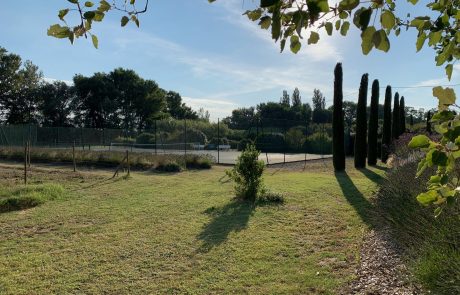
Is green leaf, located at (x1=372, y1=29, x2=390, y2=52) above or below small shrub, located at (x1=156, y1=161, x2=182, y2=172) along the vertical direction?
above

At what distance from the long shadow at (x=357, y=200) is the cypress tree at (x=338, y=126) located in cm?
470

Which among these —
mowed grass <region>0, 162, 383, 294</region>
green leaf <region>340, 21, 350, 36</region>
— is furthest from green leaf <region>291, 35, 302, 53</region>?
mowed grass <region>0, 162, 383, 294</region>

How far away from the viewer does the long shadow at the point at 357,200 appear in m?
6.94

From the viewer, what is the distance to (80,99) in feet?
184

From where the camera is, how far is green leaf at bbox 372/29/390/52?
101 centimetres

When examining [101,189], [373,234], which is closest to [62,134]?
[101,189]

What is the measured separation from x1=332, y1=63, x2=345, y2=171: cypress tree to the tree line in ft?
139

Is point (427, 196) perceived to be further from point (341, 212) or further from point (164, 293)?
point (341, 212)

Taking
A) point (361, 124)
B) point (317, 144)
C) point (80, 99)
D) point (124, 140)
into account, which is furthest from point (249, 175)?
point (80, 99)

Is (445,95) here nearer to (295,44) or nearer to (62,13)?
(295,44)

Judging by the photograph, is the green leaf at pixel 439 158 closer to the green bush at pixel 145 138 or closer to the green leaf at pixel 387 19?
the green leaf at pixel 387 19

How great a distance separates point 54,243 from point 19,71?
5535 centimetres

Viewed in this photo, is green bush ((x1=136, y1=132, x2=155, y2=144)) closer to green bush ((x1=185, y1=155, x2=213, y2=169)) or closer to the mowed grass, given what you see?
green bush ((x1=185, y1=155, x2=213, y2=169))

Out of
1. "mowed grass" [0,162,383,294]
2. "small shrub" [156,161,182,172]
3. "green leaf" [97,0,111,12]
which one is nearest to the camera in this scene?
"green leaf" [97,0,111,12]
